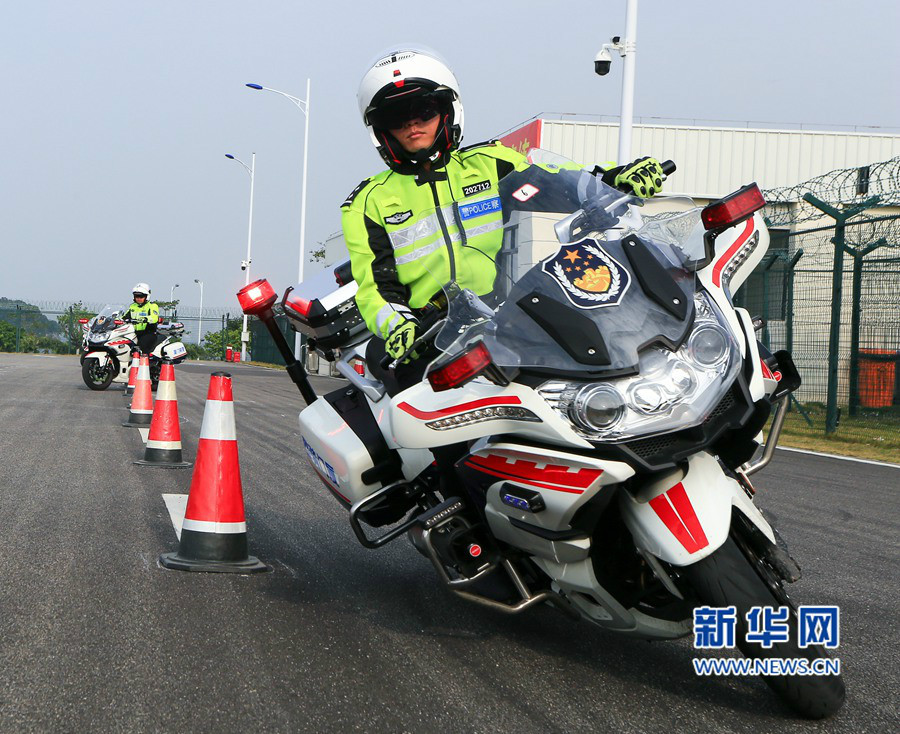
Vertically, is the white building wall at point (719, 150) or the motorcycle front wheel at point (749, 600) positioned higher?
the white building wall at point (719, 150)

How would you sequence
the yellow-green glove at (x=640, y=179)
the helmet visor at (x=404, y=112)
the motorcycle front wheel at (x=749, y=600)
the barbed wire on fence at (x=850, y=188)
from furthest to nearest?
the barbed wire on fence at (x=850, y=188) → the helmet visor at (x=404, y=112) → the yellow-green glove at (x=640, y=179) → the motorcycle front wheel at (x=749, y=600)

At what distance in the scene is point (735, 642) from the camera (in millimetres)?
2795

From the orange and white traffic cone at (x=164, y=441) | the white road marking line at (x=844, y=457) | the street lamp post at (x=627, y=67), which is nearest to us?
the orange and white traffic cone at (x=164, y=441)

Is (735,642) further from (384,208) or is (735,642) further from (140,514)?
(140,514)

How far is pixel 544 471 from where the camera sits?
9.61ft

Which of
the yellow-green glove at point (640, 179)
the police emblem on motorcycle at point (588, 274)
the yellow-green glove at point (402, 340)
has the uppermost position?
the yellow-green glove at point (640, 179)

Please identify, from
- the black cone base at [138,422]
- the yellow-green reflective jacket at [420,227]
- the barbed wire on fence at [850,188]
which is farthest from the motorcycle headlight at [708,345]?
the black cone base at [138,422]

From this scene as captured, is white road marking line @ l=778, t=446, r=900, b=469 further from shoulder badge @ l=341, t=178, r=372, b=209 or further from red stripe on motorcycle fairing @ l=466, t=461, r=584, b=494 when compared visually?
red stripe on motorcycle fairing @ l=466, t=461, r=584, b=494

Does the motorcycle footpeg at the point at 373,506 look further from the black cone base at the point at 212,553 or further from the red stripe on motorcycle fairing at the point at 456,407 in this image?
the black cone base at the point at 212,553

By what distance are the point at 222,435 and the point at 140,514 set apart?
1378 mm

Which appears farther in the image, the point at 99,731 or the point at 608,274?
the point at 608,274

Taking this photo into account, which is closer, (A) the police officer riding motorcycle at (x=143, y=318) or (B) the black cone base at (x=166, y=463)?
(B) the black cone base at (x=166, y=463)

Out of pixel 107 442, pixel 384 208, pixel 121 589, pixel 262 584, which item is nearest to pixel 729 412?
→ pixel 384 208

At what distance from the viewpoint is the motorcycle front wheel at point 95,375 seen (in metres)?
19.1
